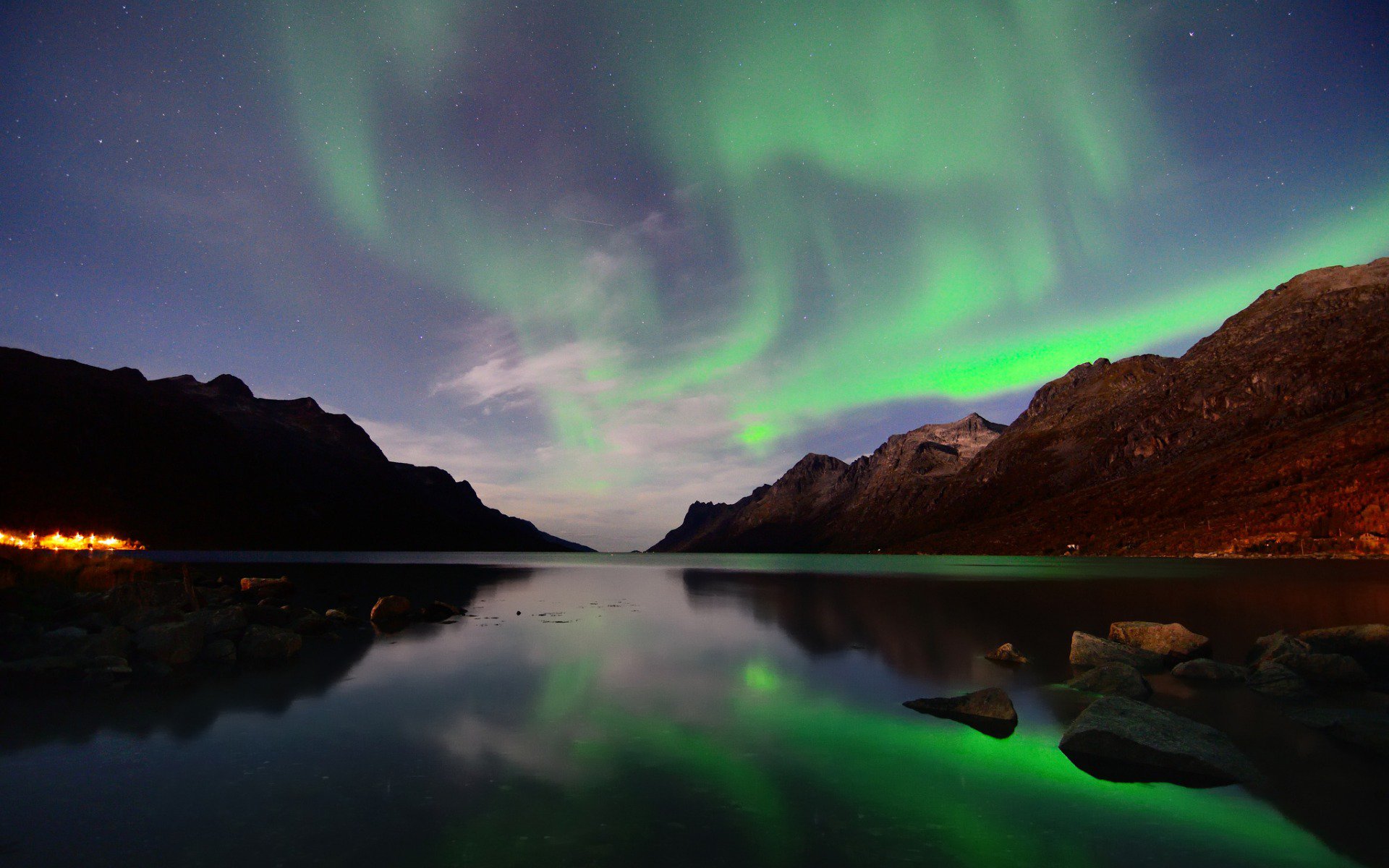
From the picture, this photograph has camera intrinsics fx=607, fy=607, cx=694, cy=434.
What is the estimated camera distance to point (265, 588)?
155 ft

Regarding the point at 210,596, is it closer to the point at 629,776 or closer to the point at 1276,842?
the point at 629,776

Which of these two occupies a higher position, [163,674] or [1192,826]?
[163,674]

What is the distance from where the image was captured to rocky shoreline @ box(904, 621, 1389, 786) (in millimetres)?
12625

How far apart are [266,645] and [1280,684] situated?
35.9 meters

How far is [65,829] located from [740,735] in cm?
1299

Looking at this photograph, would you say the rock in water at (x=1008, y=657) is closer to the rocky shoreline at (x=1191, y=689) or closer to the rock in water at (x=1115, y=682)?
the rocky shoreline at (x=1191, y=689)

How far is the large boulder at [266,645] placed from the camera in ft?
79.8

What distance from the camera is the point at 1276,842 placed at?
949cm

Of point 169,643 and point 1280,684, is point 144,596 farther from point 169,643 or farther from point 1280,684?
point 1280,684

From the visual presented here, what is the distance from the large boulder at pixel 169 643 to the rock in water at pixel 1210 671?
35882 millimetres

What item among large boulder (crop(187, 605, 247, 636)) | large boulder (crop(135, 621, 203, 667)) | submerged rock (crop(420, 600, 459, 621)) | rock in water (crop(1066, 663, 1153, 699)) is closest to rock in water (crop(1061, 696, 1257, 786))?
rock in water (crop(1066, 663, 1153, 699))

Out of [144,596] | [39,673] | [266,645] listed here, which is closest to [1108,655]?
[266,645]

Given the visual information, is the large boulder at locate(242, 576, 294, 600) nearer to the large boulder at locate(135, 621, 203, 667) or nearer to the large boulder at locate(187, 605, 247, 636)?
the large boulder at locate(187, 605, 247, 636)

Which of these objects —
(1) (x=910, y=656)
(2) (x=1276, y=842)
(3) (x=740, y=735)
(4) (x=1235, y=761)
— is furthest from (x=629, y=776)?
(1) (x=910, y=656)
